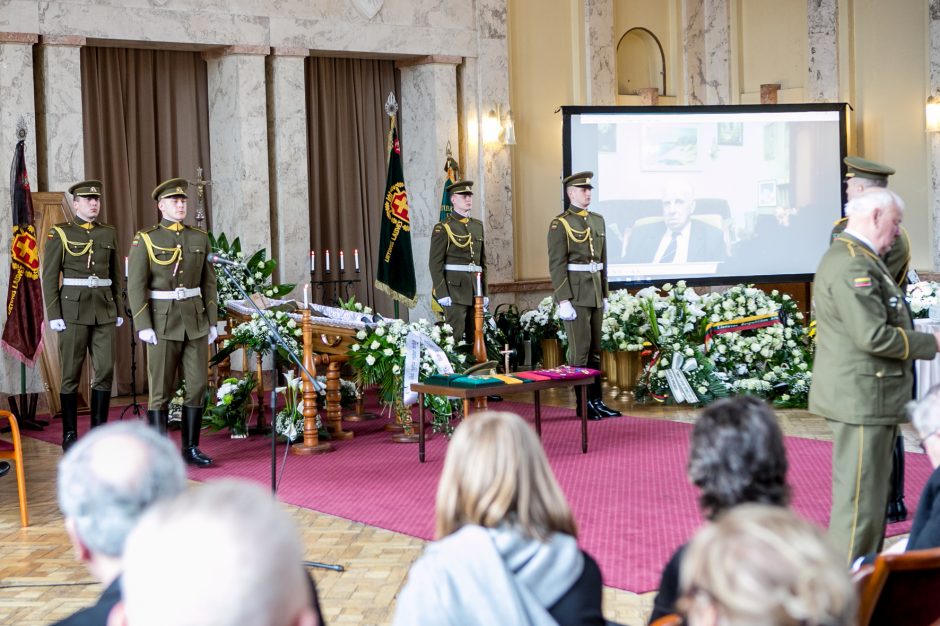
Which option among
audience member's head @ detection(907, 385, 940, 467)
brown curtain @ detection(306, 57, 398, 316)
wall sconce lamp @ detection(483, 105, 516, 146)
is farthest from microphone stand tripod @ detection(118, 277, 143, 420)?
audience member's head @ detection(907, 385, 940, 467)

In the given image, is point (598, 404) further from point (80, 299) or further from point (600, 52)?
point (600, 52)

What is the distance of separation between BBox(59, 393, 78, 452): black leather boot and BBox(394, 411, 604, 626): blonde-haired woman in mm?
5581

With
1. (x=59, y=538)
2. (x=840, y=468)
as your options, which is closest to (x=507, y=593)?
(x=840, y=468)

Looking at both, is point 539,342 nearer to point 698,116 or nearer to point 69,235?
point 698,116

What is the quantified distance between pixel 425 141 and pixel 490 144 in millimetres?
583

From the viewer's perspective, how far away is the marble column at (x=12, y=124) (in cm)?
845

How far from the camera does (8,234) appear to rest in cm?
848

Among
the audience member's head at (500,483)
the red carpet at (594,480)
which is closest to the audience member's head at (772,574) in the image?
the audience member's head at (500,483)

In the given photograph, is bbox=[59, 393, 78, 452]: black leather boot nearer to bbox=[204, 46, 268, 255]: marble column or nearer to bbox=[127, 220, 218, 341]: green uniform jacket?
bbox=[127, 220, 218, 341]: green uniform jacket

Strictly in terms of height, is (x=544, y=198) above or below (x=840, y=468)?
above

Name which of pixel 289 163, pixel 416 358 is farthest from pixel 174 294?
pixel 289 163

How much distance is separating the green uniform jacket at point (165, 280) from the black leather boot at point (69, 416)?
0.92 meters

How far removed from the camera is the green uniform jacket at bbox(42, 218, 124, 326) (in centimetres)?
714

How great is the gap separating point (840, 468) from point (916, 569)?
69.3 inches
